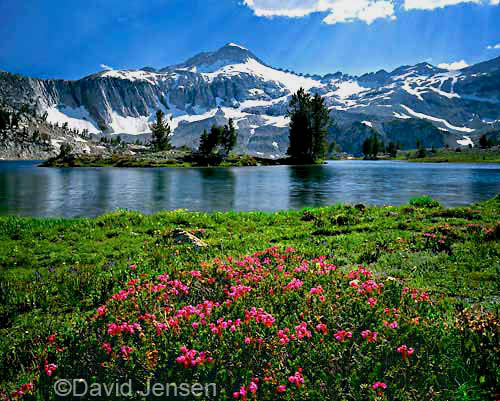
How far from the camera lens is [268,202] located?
36.2 meters

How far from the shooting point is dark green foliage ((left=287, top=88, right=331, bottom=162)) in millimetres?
139875

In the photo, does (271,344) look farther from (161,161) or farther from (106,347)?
(161,161)

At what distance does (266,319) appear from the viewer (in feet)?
21.5

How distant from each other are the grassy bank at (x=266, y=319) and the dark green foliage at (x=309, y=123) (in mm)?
131301

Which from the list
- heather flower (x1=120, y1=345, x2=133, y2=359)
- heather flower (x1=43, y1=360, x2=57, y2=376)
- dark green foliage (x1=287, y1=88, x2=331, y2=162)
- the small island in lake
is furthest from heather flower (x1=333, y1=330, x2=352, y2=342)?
dark green foliage (x1=287, y1=88, x2=331, y2=162)

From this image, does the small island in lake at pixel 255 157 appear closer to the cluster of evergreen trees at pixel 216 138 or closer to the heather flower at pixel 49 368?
the cluster of evergreen trees at pixel 216 138

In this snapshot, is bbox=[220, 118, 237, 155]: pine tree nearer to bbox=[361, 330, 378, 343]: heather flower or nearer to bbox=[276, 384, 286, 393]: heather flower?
bbox=[361, 330, 378, 343]: heather flower

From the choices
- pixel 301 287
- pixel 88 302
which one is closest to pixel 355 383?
pixel 301 287

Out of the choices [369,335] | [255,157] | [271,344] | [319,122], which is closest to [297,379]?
[271,344]

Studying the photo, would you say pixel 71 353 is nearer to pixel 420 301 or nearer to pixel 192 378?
pixel 192 378

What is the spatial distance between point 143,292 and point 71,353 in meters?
2.10

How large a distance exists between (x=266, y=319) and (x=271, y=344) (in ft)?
1.95

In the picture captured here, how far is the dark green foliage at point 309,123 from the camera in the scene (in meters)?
140

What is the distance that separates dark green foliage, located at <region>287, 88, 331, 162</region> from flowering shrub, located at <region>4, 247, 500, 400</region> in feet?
453
